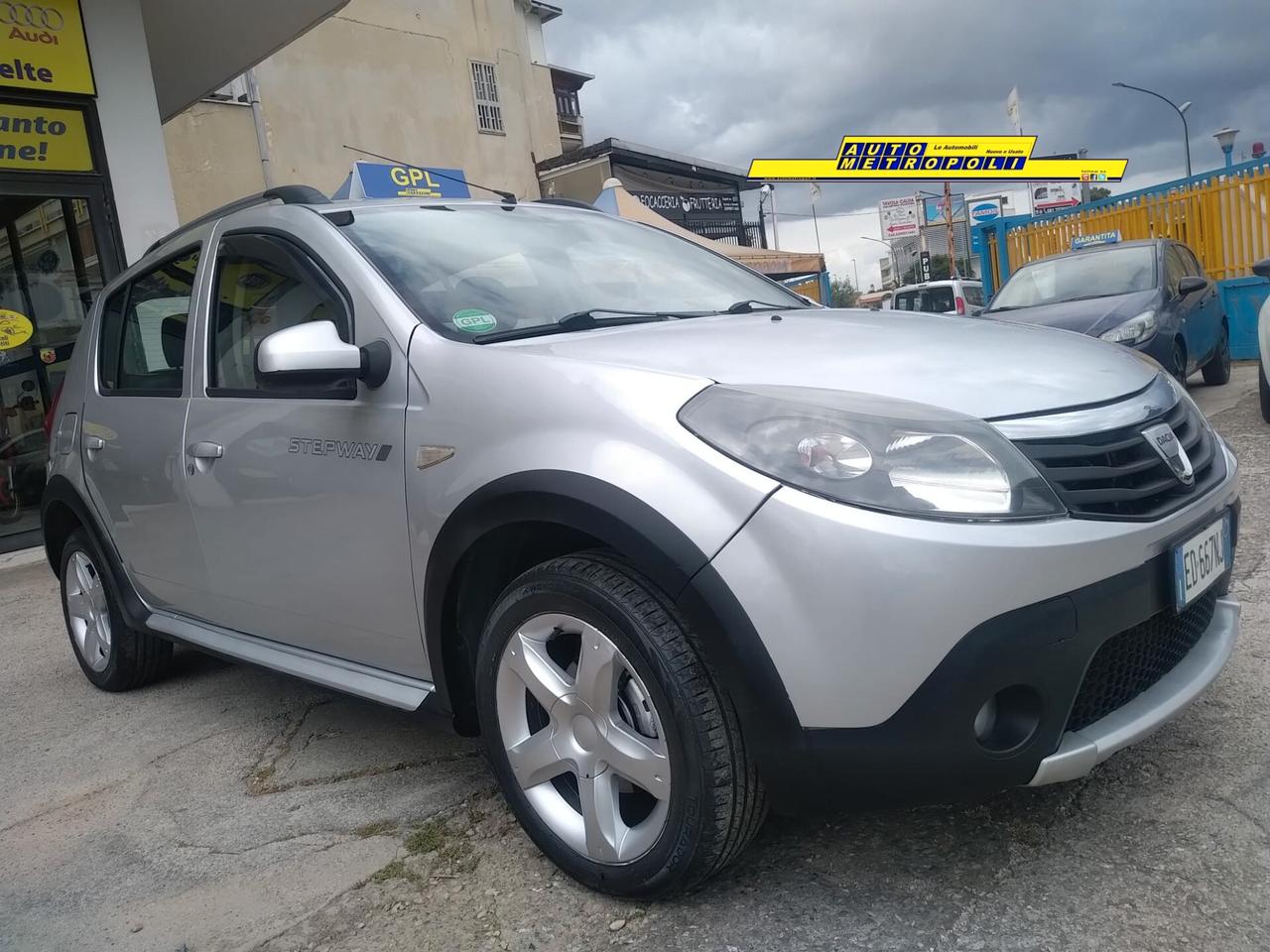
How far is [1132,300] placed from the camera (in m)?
7.30

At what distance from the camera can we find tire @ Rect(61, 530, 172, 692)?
12.3 ft

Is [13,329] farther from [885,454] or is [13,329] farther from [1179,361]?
[1179,361]

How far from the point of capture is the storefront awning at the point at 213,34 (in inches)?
312

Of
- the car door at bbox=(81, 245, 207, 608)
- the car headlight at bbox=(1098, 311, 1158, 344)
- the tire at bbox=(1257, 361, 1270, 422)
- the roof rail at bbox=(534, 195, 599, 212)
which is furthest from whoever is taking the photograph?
the car headlight at bbox=(1098, 311, 1158, 344)

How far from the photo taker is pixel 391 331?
92.0 inches

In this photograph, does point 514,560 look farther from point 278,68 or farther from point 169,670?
point 278,68

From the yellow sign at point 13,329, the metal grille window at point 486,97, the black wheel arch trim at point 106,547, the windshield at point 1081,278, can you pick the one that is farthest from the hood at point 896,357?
the metal grille window at point 486,97

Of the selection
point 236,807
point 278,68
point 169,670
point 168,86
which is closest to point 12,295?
point 168,86

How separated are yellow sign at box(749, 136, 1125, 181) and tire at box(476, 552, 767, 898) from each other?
91.2 ft

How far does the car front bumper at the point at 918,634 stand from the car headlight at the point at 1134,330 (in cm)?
587

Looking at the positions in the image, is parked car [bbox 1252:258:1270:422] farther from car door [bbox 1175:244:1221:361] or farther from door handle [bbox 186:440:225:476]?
door handle [bbox 186:440:225:476]

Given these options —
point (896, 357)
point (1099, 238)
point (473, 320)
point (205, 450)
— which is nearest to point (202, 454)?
point (205, 450)

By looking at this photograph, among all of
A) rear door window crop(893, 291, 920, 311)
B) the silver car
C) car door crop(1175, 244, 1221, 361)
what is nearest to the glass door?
the silver car

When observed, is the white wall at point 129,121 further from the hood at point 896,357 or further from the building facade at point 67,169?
the hood at point 896,357
